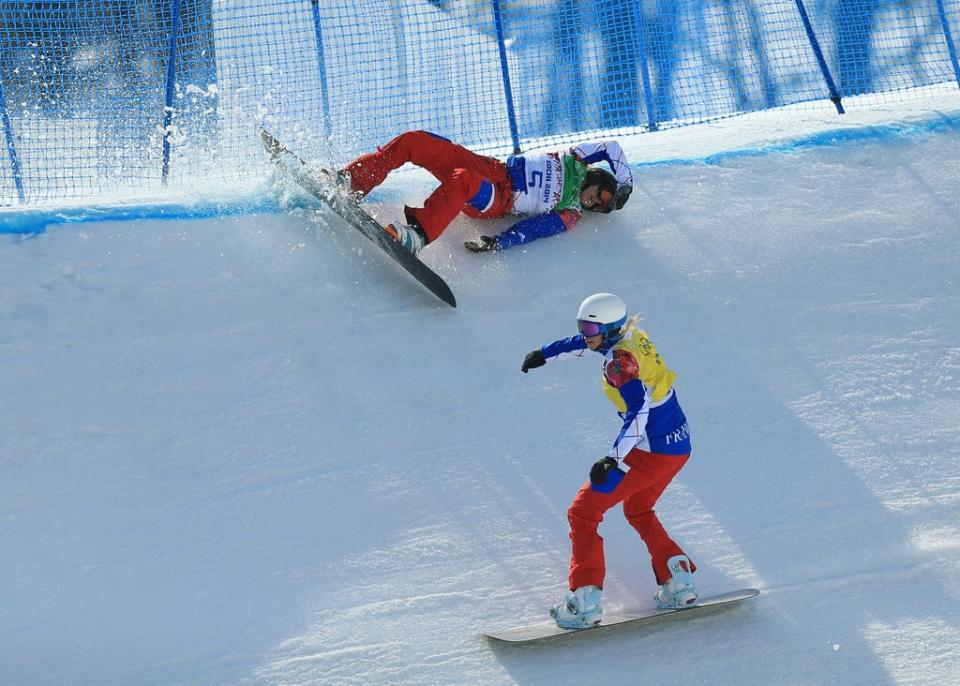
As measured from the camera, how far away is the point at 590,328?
147 inches

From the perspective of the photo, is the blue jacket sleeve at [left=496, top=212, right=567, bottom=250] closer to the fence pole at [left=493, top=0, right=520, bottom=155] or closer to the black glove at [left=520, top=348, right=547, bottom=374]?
the fence pole at [left=493, top=0, right=520, bottom=155]

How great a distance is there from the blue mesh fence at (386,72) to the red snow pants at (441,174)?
2.30 feet

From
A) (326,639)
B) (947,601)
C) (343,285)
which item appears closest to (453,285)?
(343,285)

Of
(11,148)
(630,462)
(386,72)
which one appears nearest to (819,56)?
(386,72)

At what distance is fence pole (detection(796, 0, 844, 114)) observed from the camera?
6559 mm

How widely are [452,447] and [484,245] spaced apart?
132cm

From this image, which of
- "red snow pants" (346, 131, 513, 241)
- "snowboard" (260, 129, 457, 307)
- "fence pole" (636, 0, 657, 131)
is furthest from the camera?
"fence pole" (636, 0, 657, 131)

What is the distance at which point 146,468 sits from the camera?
4.24 meters

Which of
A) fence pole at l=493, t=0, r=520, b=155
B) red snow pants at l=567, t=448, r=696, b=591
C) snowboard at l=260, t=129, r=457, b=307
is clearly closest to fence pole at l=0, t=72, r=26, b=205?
snowboard at l=260, t=129, r=457, b=307

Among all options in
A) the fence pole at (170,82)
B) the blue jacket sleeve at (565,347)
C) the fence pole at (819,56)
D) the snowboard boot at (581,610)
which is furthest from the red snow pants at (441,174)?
the fence pole at (819,56)

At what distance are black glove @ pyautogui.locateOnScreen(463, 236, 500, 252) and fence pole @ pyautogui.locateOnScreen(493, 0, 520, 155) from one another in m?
1.02

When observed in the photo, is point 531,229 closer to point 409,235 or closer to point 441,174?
point 441,174

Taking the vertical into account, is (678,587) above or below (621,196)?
below

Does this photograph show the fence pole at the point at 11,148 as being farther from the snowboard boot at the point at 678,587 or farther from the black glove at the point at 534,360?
the snowboard boot at the point at 678,587
